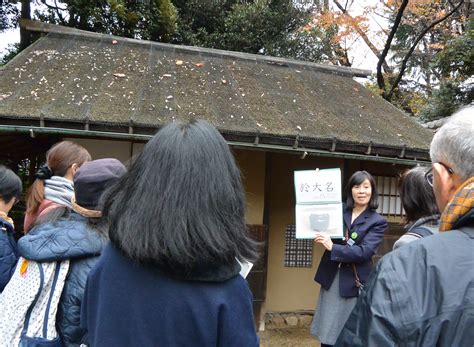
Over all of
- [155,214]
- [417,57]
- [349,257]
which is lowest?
[349,257]

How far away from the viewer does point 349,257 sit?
121 inches

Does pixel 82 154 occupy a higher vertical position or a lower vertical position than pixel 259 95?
lower

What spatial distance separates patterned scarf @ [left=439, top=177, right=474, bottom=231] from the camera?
1.11 metres

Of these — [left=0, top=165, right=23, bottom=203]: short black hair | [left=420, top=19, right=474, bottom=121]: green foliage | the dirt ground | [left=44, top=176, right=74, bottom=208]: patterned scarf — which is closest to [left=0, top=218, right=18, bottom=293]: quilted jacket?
[left=0, top=165, right=23, bottom=203]: short black hair

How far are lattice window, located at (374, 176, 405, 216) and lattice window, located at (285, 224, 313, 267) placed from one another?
122 centimetres

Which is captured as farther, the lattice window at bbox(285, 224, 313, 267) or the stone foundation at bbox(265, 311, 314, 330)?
the lattice window at bbox(285, 224, 313, 267)

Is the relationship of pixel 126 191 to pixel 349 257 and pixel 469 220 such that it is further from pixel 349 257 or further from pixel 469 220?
pixel 349 257

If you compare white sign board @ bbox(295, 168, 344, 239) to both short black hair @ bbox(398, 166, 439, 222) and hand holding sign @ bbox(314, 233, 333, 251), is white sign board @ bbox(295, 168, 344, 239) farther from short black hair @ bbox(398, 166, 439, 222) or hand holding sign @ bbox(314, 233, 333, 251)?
short black hair @ bbox(398, 166, 439, 222)

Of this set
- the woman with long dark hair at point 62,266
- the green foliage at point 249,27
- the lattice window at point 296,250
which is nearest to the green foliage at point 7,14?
the green foliage at point 249,27

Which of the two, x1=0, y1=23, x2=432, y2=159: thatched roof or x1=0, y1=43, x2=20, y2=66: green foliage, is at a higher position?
x1=0, y1=43, x2=20, y2=66: green foliage

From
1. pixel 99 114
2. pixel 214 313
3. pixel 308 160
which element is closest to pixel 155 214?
pixel 214 313

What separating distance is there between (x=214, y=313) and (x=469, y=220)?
0.76 metres

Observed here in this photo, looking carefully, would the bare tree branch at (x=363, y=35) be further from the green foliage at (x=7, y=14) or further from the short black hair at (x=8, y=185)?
the short black hair at (x=8, y=185)

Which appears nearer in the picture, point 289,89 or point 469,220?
point 469,220
